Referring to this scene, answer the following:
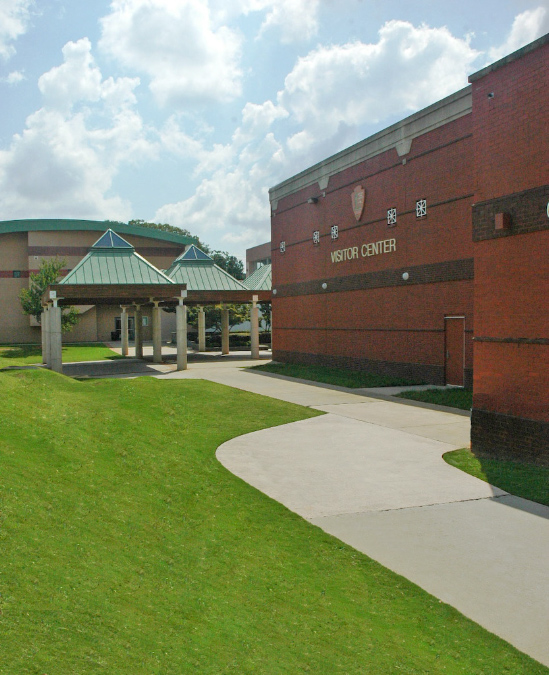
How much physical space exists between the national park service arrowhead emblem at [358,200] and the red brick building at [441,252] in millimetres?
74

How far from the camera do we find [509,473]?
10.0 meters

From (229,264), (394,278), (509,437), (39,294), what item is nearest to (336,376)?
(394,278)

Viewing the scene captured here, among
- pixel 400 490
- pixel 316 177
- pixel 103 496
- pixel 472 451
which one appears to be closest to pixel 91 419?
pixel 103 496

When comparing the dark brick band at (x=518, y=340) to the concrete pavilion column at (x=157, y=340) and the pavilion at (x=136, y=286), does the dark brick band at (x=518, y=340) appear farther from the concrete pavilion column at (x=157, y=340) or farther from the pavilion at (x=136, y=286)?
the concrete pavilion column at (x=157, y=340)

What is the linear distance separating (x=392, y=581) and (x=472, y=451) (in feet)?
20.1

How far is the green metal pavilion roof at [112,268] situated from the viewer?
2945 cm

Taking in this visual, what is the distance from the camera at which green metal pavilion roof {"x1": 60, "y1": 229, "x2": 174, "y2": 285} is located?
29.5 meters

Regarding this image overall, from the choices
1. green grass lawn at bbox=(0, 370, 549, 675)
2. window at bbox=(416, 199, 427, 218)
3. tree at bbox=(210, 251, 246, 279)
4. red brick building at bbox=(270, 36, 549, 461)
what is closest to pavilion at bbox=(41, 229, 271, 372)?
red brick building at bbox=(270, 36, 549, 461)

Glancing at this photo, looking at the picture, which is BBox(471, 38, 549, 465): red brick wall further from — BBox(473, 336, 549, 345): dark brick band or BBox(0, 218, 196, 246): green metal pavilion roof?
BBox(0, 218, 196, 246): green metal pavilion roof

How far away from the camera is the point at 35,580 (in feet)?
15.3

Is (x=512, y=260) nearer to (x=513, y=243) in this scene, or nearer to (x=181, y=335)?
(x=513, y=243)

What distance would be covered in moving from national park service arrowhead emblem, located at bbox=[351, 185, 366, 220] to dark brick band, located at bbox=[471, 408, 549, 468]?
15.3m

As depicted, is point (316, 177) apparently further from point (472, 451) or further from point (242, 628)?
point (242, 628)

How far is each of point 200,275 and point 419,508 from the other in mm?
29967
